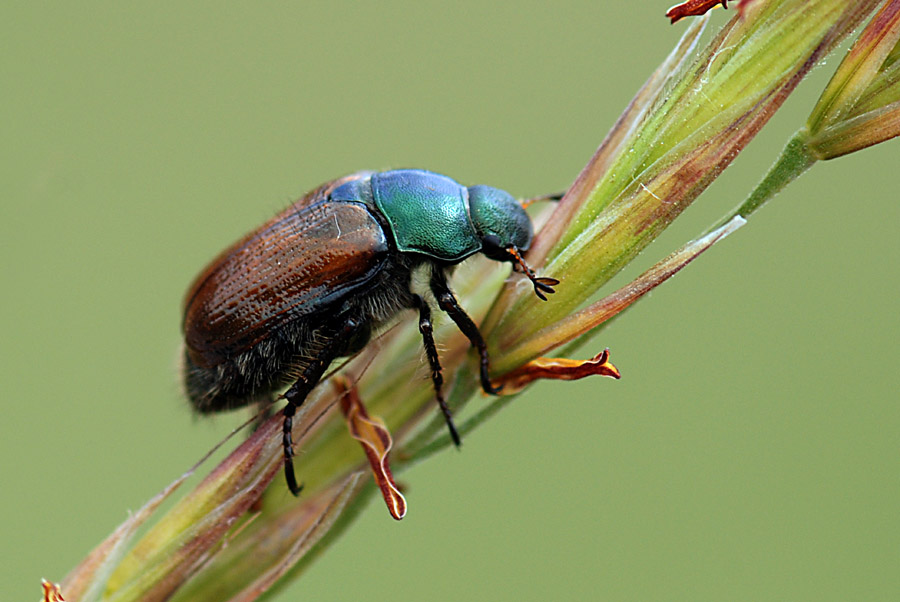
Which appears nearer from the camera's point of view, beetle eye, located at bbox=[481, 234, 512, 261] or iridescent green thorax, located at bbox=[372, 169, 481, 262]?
beetle eye, located at bbox=[481, 234, 512, 261]

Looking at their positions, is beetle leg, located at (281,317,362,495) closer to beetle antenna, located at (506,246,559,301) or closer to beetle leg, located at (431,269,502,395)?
beetle leg, located at (431,269,502,395)

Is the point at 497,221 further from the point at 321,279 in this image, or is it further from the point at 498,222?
the point at 321,279

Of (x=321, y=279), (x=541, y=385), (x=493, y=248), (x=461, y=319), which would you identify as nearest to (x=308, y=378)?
(x=321, y=279)

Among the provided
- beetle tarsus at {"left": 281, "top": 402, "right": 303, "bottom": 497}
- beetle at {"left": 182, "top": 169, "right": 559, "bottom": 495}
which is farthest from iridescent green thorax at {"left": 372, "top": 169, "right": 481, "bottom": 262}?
beetle tarsus at {"left": 281, "top": 402, "right": 303, "bottom": 497}

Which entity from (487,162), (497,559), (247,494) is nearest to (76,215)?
(487,162)

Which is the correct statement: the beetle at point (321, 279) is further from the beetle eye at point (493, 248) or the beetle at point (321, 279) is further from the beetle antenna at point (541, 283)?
the beetle antenna at point (541, 283)

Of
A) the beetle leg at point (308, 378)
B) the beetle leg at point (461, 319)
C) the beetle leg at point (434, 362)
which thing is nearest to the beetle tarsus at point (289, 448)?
the beetle leg at point (308, 378)
